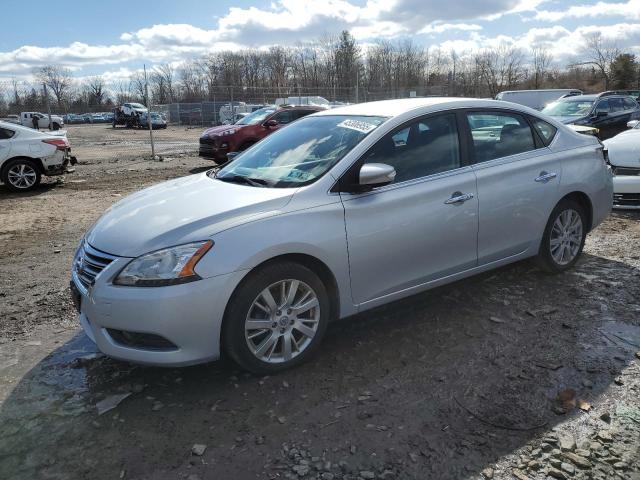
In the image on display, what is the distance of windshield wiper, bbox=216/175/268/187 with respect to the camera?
3.80 m

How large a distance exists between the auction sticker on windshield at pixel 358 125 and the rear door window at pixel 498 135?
926 millimetres

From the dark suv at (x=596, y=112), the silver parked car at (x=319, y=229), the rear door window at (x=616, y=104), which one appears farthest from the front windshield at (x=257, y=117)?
the silver parked car at (x=319, y=229)

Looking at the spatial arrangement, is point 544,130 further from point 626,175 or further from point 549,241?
point 626,175

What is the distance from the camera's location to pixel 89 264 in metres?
3.38

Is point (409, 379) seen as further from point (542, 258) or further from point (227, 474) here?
point (542, 258)

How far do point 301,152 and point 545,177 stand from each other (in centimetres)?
218

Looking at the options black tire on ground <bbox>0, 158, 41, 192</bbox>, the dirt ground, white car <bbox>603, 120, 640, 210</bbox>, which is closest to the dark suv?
white car <bbox>603, 120, 640, 210</bbox>

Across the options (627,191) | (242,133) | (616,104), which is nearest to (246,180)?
(627,191)

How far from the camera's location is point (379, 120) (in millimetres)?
3986

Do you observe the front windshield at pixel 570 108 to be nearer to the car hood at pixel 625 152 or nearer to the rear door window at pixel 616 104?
the rear door window at pixel 616 104

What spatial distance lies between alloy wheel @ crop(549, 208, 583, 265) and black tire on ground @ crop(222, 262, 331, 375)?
259 cm

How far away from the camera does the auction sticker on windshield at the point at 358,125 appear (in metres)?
3.91

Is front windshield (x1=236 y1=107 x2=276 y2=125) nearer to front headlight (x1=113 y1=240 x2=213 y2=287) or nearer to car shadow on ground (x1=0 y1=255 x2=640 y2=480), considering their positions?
car shadow on ground (x1=0 y1=255 x2=640 y2=480)

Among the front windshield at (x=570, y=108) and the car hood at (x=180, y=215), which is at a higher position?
the front windshield at (x=570, y=108)
